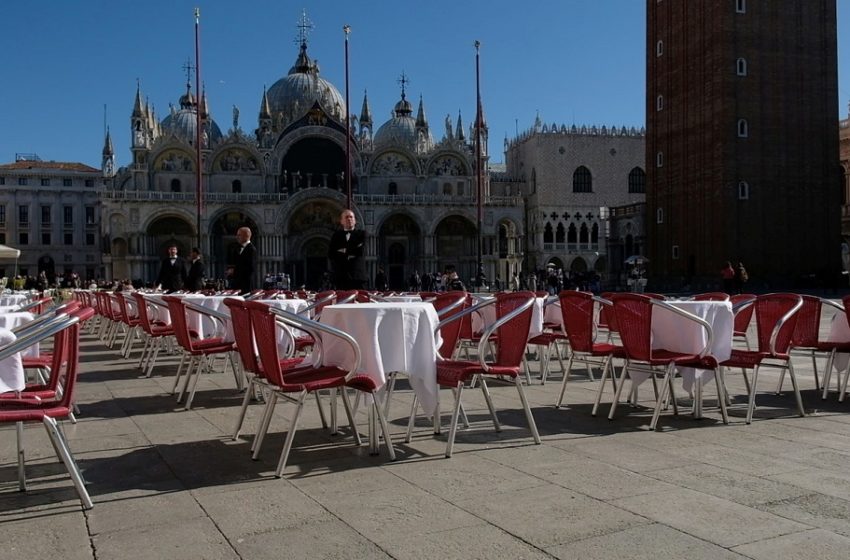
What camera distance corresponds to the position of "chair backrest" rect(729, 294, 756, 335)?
7.61 metres

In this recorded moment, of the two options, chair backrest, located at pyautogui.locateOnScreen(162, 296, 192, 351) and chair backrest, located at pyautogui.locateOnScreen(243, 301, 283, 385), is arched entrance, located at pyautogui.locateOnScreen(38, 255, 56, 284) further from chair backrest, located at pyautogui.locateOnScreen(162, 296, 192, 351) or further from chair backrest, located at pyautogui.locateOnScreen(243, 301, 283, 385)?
chair backrest, located at pyautogui.locateOnScreen(243, 301, 283, 385)

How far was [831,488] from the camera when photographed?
413 cm

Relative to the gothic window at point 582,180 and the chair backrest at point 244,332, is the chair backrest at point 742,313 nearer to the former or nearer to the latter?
the chair backrest at point 244,332

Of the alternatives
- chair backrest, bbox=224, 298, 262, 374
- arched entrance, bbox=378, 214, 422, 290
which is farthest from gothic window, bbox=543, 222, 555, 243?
chair backrest, bbox=224, 298, 262, 374

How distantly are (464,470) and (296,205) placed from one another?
45.4m

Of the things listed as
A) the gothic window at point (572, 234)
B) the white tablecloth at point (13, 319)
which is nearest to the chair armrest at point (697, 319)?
the white tablecloth at point (13, 319)

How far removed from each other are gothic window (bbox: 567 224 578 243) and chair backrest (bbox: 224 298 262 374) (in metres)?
59.0

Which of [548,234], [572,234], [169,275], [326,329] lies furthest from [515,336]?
[572,234]

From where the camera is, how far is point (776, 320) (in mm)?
6820

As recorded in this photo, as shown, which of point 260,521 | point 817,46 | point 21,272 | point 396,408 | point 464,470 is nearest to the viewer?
point 260,521

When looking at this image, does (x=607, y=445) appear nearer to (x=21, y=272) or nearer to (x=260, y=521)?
(x=260, y=521)

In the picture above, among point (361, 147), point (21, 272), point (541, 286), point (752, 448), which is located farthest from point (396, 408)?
point (21, 272)

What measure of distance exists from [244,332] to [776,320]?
443 centimetres

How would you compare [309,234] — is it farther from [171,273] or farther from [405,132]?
[171,273]
